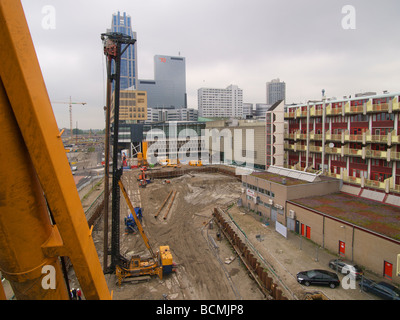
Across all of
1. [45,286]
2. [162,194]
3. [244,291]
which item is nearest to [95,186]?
[162,194]

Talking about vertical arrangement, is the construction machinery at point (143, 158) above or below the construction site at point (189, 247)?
above

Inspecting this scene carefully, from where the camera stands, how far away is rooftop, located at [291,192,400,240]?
14.9 meters

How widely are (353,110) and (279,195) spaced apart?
10.8 m

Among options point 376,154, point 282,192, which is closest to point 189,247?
point 282,192

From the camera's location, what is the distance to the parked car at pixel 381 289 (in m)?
11.6

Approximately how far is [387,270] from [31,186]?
53.5 ft

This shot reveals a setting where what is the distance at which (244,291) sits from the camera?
13.5m

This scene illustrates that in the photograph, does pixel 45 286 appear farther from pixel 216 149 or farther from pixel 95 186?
pixel 216 149

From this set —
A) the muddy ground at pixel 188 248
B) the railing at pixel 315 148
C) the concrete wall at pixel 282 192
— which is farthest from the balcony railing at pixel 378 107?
the muddy ground at pixel 188 248

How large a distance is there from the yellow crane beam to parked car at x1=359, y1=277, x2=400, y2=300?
1358cm

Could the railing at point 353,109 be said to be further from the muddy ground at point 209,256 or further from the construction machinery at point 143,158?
the construction machinery at point 143,158

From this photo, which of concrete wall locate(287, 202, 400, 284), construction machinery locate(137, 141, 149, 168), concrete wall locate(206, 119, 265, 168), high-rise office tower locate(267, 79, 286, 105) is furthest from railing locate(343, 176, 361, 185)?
high-rise office tower locate(267, 79, 286, 105)

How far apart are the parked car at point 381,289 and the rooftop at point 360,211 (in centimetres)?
251
